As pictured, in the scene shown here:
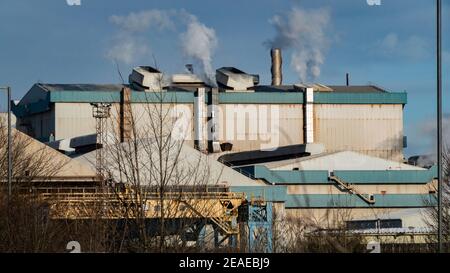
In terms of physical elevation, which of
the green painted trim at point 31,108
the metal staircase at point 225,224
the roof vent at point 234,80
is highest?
the roof vent at point 234,80

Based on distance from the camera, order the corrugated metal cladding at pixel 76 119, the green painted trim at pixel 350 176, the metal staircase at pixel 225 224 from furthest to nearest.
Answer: the corrugated metal cladding at pixel 76 119
the green painted trim at pixel 350 176
the metal staircase at pixel 225 224

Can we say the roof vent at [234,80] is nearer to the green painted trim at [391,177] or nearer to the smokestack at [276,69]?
the smokestack at [276,69]

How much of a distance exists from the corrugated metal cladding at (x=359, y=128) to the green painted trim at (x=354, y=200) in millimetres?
11345

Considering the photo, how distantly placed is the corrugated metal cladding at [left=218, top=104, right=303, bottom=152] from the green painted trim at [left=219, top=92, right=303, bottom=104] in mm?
309

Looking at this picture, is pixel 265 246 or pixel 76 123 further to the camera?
pixel 76 123

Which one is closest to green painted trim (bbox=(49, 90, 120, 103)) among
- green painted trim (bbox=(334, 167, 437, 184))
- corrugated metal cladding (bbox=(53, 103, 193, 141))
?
corrugated metal cladding (bbox=(53, 103, 193, 141))

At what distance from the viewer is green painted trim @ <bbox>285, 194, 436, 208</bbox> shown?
62.4m

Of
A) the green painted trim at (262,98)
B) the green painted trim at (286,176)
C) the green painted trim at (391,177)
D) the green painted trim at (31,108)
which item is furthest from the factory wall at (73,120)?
the green painted trim at (391,177)

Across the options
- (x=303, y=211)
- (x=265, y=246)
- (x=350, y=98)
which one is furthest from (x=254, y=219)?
(x=350, y=98)

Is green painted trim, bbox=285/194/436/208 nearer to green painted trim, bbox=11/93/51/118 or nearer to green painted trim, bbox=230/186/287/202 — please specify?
green painted trim, bbox=230/186/287/202

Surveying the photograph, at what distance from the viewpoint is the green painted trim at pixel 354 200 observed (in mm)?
62375
